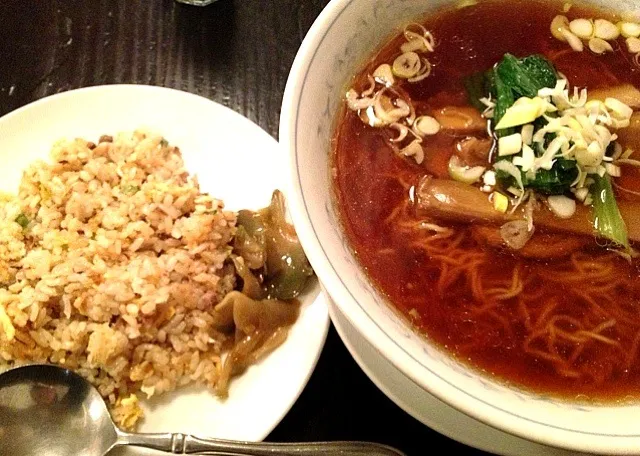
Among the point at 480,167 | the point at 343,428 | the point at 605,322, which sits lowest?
the point at 343,428

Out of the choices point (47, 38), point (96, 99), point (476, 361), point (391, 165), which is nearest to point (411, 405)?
point (476, 361)

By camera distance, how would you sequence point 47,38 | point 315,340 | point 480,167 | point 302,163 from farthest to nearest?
point 47,38 → point 315,340 → point 480,167 → point 302,163

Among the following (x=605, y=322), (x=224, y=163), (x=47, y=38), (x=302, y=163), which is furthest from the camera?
(x=47, y=38)

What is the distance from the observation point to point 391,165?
1394 mm

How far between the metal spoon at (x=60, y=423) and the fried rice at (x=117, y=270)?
3 centimetres

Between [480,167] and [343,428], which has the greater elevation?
[480,167]

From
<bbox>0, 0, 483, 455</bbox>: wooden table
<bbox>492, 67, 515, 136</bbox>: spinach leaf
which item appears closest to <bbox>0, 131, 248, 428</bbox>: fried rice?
<bbox>0, 0, 483, 455</bbox>: wooden table

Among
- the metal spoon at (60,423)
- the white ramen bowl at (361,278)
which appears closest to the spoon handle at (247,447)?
the metal spoon at (60,423)

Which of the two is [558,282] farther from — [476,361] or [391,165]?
[391,165]

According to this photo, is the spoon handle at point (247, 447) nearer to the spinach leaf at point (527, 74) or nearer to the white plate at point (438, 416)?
the white plate at point (438, 416)

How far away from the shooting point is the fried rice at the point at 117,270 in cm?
145

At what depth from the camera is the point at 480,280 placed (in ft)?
4.32

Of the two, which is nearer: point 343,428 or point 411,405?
point 411,405

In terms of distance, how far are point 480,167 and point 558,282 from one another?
0.30 metres
